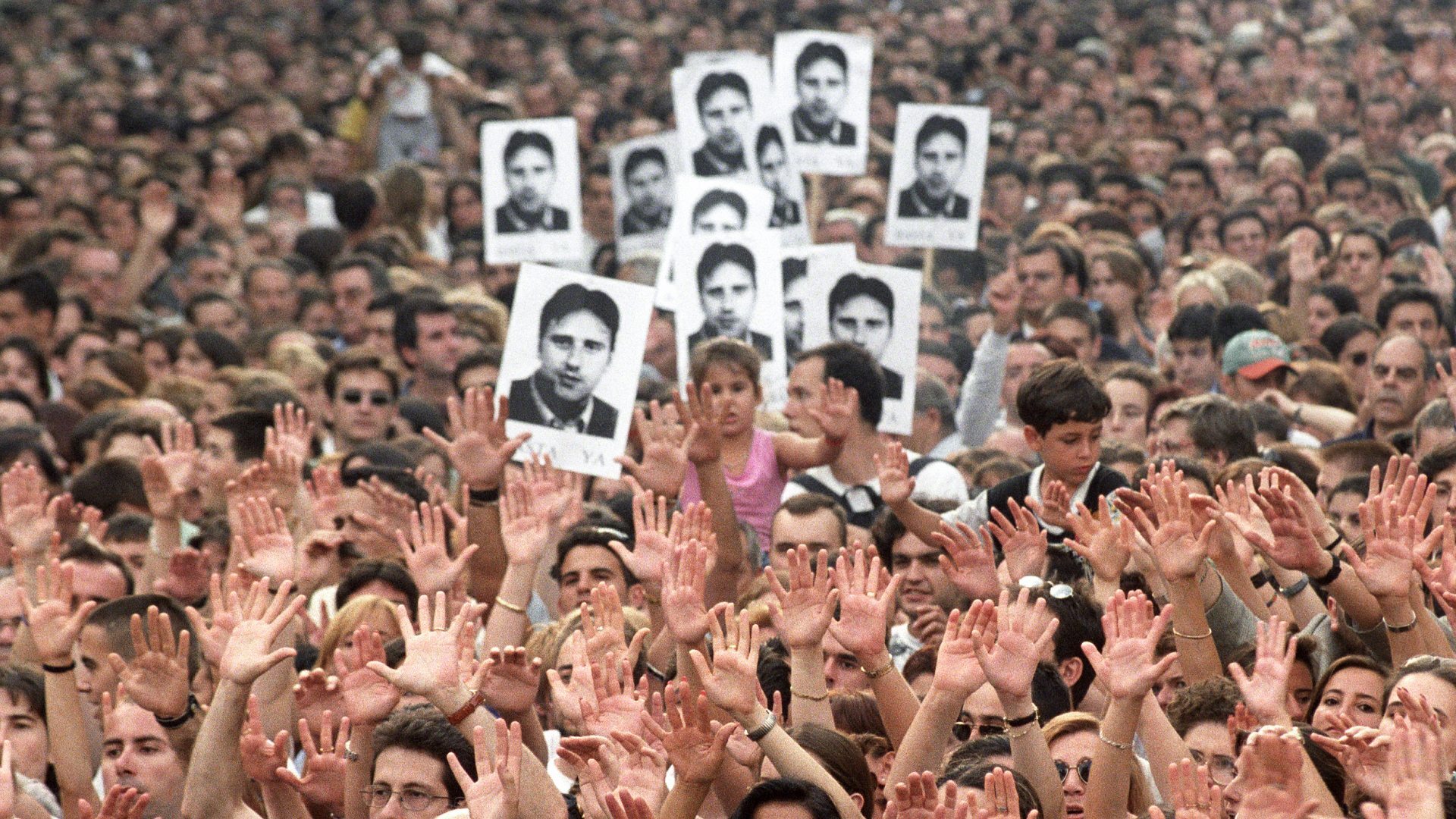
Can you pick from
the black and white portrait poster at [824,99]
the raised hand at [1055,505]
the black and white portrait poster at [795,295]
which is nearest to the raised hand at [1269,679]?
the raised hand at [1055,505]

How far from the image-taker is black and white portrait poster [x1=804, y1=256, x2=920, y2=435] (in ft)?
29.4

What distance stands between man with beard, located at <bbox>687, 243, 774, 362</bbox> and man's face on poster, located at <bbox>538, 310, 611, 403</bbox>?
3.99 feet

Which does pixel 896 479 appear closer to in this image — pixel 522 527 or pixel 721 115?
pixel 522 527

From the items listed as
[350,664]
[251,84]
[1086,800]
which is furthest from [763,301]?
[251,84]

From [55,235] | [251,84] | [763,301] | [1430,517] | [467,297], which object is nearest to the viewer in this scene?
[1430,517]

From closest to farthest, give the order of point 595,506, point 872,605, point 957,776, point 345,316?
1. point 957,776
2. point 872,605
3. point 595,506
4. point 345,316

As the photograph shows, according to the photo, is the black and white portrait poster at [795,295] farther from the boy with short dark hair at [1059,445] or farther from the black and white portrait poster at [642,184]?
the boy with short dark hair at [1059,445]

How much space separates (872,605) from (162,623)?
1847 millimetres

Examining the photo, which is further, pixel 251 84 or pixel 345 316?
pixel 251 84

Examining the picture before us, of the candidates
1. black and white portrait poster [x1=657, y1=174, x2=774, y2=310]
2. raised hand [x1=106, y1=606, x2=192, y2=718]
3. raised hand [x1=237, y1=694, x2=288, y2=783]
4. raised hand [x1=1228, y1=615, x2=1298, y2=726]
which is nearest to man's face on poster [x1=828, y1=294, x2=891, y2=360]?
black and white portrait poster [x1=657, y1=174, x2=774, y2=310]

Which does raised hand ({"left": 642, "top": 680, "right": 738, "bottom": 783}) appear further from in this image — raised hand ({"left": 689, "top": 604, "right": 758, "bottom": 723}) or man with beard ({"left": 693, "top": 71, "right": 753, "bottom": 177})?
man with beard ({"left": 693, "top": 71, "right": 753, "bottom": 177})

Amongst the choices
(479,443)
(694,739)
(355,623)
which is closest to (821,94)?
(479,443)

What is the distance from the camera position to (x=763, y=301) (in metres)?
9.30

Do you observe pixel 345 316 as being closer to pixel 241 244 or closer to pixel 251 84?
pixel 241 244
